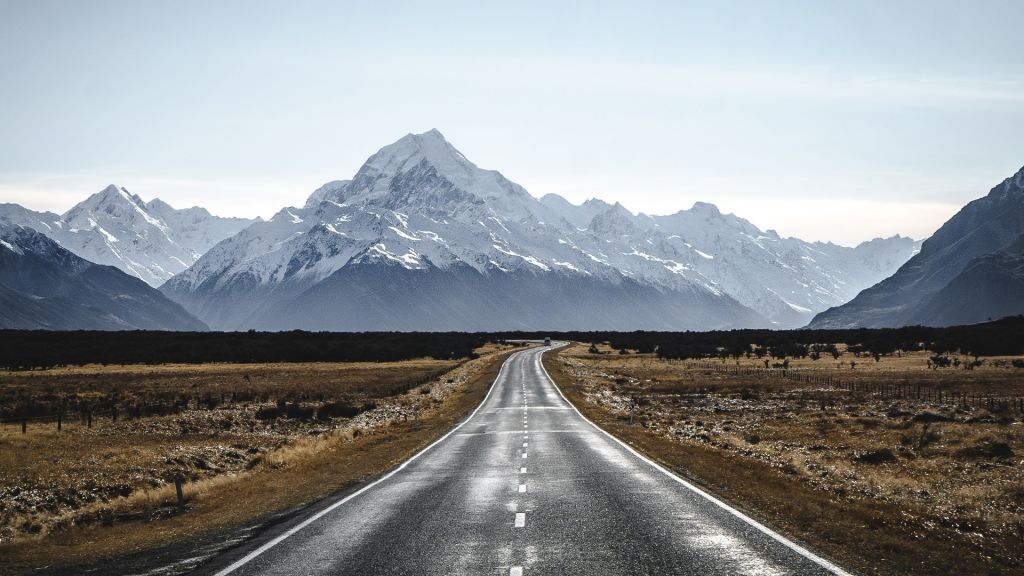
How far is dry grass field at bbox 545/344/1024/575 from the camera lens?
1549 cm

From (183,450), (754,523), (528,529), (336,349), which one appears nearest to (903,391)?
(183,450)

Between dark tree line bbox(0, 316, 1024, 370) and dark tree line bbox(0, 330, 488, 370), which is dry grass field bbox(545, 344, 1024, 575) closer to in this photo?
dark tree line bbox(0, 316, 1024, 370)

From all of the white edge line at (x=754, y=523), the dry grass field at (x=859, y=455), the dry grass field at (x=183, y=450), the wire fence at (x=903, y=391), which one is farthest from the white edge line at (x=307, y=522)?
the wire fence at (x=903, y=391)

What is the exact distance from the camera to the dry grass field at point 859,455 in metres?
15.5

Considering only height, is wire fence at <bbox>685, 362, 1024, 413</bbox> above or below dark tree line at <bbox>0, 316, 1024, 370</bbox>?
below

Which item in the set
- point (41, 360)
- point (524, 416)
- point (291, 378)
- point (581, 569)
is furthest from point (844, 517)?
point (41, 360)

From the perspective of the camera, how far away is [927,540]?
15.5m

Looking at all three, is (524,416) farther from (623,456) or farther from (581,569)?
(581,569)

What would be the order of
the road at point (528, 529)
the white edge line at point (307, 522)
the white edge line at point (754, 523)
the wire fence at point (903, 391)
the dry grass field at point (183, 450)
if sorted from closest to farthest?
the white edge line at point (754, 523), the road at point (528, 529), the white edge line at point (307, 522), the dry grass field at point (183, 450), the wire fence at point (903, 391)

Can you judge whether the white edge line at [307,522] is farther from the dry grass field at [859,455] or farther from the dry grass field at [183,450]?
the dry grass field at [859,455]

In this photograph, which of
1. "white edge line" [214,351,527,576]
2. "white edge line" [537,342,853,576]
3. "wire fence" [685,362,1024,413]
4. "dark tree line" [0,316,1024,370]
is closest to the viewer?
"white edge line" [537,342,853,576]

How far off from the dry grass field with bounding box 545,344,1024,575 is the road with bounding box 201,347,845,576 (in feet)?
4.60

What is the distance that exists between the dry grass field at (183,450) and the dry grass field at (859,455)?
10.3 m

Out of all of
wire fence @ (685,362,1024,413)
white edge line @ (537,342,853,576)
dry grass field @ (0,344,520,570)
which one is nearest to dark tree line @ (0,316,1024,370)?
wire fence @ (685,362,1024,413)
